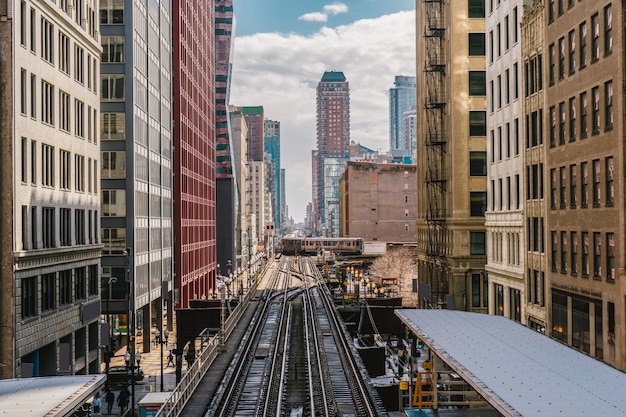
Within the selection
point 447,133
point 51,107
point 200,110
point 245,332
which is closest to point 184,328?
point 245,332

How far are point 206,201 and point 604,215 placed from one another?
97.1m

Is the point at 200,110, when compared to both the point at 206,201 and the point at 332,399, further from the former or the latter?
the point at 332,399

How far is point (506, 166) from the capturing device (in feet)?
189

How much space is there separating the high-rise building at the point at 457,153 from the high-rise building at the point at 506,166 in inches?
A: 468

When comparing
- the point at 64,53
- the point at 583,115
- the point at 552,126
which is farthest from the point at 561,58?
the point at 64,53

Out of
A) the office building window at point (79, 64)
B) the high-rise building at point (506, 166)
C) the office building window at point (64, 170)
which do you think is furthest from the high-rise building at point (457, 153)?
the office building window at point (79, 64)

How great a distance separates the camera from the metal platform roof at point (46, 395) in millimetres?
19031

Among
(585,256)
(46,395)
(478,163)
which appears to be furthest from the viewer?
(478,163)

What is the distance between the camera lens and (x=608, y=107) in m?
36.2

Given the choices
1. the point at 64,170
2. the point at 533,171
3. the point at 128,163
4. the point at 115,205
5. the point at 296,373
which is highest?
the point at 128,163

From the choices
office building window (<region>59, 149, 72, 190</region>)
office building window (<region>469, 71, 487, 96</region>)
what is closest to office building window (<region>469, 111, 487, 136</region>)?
office building window (<region>469, 71, 487, 96</region>)

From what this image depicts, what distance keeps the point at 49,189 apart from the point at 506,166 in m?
33.8

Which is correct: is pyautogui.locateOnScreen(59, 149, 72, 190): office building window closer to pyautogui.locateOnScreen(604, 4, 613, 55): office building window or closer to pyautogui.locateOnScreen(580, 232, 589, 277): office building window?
pyautogui.locateOnScreen(580, 232, 589, 277): office building window

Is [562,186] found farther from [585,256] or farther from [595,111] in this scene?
[595,111]
